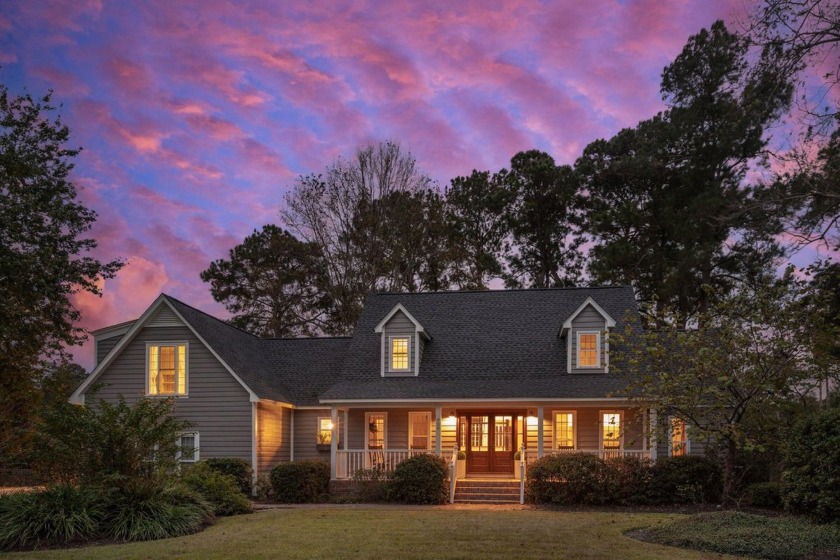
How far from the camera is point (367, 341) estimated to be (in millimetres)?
26547

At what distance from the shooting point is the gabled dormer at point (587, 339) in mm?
23875

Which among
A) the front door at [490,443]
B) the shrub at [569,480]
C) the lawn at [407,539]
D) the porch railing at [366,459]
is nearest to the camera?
the lawn at [407,539]

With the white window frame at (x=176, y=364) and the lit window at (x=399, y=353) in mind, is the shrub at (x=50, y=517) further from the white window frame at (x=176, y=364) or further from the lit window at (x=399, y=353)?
the lit window at (x=399, y=353)

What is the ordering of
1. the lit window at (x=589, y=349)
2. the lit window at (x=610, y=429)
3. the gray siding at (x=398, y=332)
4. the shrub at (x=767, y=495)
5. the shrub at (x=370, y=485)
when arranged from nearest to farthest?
the shrub at (x=767, y=495), the shrub at (x=370, y=485), the lit window at (x=610, y=429), the lit window at (x=589, y=349), the gray siding at (x=398, y=332)

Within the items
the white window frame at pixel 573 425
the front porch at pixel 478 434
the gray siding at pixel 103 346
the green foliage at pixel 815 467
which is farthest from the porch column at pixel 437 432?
the gray siding at pixel 103 346

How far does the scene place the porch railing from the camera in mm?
21922

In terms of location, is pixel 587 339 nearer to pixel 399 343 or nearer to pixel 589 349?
pixel 589 349

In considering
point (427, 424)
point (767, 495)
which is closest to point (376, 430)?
point (427, 424)

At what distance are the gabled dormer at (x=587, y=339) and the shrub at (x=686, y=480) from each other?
196 inches

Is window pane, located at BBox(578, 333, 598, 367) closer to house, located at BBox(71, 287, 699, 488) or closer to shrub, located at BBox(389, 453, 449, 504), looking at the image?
house, located at BBox(71, 287, 699, 488)

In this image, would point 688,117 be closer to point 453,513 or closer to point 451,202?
point 451,202

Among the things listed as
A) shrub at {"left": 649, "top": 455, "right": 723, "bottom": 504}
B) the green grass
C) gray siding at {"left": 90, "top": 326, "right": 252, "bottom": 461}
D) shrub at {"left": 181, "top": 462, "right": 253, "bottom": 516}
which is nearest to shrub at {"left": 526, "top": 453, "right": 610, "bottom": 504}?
shrub at {"left": 649, "top": 455, "right": 723, "bottom": 504}

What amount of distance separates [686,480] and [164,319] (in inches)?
654

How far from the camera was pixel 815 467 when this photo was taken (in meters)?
13.6
